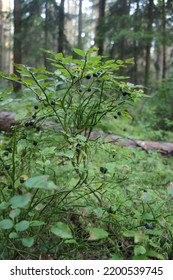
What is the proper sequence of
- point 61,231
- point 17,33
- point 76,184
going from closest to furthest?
point 61,231 → point 76,184 → point 17,33

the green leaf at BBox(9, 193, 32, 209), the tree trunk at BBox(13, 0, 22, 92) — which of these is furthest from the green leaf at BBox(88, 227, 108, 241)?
the tree trunk at BBox(13, 0, 22, 92)

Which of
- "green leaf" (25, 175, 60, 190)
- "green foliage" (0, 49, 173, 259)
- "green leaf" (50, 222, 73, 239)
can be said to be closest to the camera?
"green leaf" (25, 175, 60, 190)

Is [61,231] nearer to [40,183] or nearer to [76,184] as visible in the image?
[40,183]

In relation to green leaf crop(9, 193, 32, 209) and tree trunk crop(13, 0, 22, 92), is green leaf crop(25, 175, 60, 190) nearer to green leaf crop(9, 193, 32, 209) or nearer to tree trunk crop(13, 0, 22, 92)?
green leaf crop(9, 193, 32, 209)

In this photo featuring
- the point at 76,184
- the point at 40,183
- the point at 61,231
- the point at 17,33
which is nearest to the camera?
the point at 40,183

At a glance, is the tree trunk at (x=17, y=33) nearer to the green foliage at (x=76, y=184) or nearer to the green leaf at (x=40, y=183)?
the green foliage at (x=76, y=184)

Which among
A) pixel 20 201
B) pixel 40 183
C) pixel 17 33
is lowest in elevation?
pixel 20 201

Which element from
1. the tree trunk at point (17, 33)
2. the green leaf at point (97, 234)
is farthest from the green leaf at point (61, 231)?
the tree trunk at point (17, 33)

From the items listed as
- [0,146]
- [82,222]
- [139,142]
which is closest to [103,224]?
[82,222]

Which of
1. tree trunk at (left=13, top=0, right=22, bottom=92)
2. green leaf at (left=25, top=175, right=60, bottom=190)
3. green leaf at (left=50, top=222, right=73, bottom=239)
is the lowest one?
green leaf at (left=50, top=222, right=73, bottom=239)

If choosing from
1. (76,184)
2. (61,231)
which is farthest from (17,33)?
(61,231)

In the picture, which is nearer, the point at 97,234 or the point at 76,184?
the point at 97,234

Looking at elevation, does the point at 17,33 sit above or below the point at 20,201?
above

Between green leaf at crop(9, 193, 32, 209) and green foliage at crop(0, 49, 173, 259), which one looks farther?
green foliage at crop(0, 49, 173, 259)
